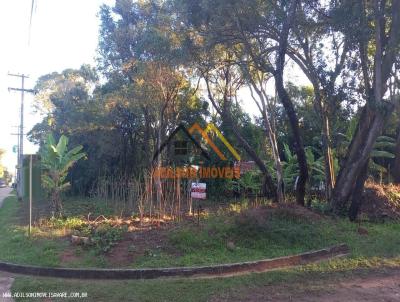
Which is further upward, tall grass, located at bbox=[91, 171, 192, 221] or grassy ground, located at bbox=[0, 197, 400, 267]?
tall grass, located at bbox=[91, 171, 192, 221]

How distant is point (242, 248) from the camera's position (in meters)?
9.41

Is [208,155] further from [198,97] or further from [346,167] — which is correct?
[346,167]

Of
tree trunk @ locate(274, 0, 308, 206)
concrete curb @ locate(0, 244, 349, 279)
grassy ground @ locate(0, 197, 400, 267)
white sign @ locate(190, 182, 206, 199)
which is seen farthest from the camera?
tree trunk @ locate(274, 0, 308, 206)

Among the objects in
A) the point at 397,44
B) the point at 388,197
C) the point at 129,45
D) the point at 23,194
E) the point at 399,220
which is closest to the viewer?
the point at 397,44

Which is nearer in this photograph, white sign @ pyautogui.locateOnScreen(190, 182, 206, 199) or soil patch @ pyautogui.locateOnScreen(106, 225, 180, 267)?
soil patch @ pyautogui.locateOnScreen(106, 225, 180, 267)

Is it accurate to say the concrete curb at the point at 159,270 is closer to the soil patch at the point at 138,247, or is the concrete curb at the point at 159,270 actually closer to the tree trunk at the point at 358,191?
the soil patch at the point at 138,247

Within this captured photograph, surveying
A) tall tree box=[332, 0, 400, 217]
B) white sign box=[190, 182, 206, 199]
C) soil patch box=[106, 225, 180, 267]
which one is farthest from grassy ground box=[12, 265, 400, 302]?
tall tree box=[332, 0, 400, 217]

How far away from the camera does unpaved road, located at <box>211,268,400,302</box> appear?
6.61 meters

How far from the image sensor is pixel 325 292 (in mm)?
6898

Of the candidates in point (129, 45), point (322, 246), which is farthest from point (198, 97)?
point (322, 246)

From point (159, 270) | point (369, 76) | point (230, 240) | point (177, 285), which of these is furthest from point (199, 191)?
point (369, 76)

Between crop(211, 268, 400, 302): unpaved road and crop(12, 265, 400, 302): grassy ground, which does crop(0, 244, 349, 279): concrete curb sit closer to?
crop(12, 265, 400, 302): grassy ground

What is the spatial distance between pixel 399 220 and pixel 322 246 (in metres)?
4.92

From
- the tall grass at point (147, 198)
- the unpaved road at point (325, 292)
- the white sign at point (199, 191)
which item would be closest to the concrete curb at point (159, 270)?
the unpaved road at point (325, 292)
